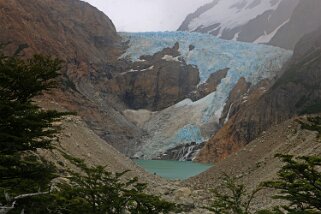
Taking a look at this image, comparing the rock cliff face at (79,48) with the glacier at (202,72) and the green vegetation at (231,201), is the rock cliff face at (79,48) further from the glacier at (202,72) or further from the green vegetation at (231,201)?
the green vegetation at (231,201)

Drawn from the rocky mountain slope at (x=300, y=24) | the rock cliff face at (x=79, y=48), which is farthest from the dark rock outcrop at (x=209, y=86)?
the rocky mountain slope at (x=300, y=24)

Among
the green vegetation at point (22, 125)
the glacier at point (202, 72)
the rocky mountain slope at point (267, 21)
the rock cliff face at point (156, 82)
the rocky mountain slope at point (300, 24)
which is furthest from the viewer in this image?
the rocky mountain slope at point (267, 21)

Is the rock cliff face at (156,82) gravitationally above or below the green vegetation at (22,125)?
above

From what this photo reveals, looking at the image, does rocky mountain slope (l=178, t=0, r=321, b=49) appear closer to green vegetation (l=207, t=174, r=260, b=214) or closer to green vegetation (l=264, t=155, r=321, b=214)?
green vegetation (l=207, t=174, r=260, b=214)

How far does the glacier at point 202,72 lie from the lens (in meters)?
90.4

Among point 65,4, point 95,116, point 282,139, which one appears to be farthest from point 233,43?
point 282,139

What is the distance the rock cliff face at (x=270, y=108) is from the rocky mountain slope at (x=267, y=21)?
163ft

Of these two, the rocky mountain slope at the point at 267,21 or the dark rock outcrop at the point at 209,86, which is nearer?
the dark rock outcrop at the point at 209,86

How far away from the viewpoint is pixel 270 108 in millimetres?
82500

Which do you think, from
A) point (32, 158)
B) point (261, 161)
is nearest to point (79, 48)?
point (261, 161)

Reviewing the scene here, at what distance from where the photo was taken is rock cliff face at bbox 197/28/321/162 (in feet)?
259

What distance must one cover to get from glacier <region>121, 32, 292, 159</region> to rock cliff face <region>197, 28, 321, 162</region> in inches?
205

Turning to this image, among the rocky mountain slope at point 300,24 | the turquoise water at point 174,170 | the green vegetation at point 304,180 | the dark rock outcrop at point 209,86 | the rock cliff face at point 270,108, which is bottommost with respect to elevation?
the green vegetation at point 304,180

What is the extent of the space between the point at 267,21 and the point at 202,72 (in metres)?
76.1
